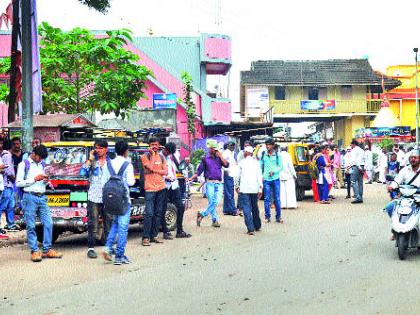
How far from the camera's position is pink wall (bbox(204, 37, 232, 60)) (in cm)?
4138

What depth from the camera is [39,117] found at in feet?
61.5

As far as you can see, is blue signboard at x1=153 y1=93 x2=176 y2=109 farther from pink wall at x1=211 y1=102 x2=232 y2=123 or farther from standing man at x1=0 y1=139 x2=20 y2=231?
standing man at x1=0 y1=139 x2=20 y2=231

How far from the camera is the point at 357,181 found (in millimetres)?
20609

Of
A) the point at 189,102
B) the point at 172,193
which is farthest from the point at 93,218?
the point at 189,102

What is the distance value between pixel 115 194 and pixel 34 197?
1340mm

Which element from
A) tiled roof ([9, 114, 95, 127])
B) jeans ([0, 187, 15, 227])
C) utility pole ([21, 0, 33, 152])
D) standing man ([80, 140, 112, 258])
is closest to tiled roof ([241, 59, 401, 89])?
tiled roof ([9, 114, 95, 127])

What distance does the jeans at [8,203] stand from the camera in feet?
46.6

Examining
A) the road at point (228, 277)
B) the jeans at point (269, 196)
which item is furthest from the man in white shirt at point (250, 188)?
the jeans at point (269, 196)

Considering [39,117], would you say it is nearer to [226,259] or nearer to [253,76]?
[226,259]

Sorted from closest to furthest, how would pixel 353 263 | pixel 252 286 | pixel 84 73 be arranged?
pixel 252 286
pixel 353 263
pixel 84 73

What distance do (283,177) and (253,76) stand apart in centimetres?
3913

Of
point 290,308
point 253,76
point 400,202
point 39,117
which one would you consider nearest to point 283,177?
point 39,117

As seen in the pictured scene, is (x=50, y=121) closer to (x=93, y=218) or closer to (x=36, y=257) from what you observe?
(x=93, y=218)

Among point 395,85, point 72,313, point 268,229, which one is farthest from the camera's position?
point 395,85
